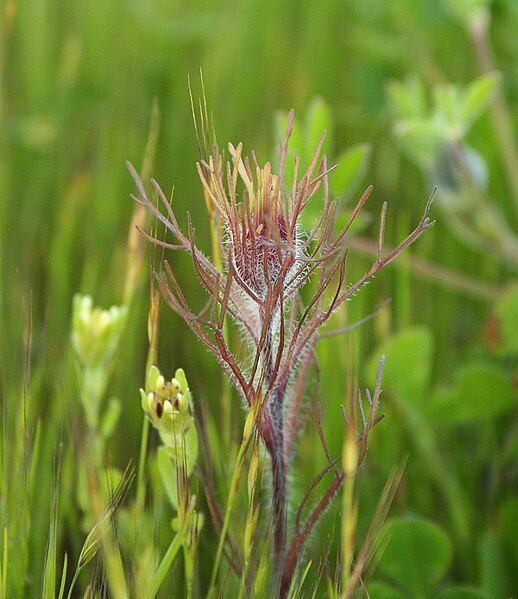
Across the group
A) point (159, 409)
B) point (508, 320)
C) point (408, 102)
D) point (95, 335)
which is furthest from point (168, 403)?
point (408, 102)

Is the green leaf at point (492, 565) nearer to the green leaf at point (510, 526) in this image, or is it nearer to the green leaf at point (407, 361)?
the green leaf at point (510, 526)

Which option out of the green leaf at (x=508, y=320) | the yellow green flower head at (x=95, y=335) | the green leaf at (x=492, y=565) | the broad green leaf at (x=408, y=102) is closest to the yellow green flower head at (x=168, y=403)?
the yellow green flower head at (x=95, y=335)

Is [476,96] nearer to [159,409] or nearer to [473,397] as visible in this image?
[473,397]

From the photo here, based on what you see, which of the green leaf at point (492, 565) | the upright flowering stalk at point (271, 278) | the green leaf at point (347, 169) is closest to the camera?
the upright flowering stalk at point (271, 278)

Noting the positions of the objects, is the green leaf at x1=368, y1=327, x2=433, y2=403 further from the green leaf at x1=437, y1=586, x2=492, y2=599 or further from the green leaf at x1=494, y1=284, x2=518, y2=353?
the green leaf at x1=437, y1=586, x2=492, y2=599

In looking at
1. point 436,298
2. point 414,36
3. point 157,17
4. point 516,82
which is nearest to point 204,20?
point 157,17

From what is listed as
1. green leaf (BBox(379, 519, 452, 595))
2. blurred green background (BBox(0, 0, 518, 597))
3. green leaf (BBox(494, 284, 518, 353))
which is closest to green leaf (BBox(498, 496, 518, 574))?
blurred green background (BBox(0, 0, 518, 597))

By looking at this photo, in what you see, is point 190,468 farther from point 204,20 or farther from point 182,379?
point 204,20

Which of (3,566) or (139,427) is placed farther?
(139,427)
